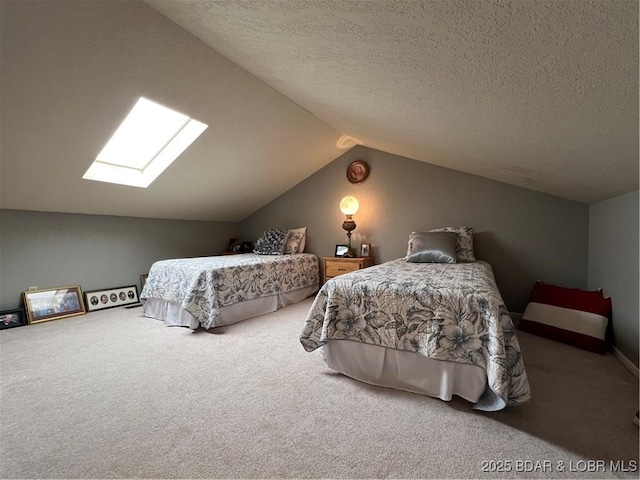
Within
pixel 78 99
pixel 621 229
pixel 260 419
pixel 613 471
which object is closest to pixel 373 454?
pixel 260 419

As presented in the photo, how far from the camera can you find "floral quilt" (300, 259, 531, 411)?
1.53 m

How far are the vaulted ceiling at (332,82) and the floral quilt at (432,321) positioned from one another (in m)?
1.00

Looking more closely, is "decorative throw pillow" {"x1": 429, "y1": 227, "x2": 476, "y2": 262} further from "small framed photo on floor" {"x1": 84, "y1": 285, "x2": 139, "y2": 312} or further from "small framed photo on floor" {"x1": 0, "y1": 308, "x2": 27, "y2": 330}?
"small framed photo on floor" {"x1": 0, "y1": 308, "x2": 27, "y2": 330}

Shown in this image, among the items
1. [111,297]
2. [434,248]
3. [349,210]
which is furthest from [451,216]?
[111,297]

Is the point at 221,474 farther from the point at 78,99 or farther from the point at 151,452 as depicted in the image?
the point at 78,99

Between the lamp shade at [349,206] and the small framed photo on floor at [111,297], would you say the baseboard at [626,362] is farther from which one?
the small framed photo on floor at [111,297]

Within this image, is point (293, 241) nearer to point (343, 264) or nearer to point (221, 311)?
point (343, 264)

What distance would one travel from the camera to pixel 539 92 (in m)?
1.19

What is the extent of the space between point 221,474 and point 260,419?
365 mm

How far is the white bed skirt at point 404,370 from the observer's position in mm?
1659

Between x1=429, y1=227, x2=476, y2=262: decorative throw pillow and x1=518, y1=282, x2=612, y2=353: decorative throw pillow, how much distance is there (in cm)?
69

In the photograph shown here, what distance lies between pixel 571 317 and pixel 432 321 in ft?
5.50

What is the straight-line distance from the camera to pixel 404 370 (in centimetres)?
184

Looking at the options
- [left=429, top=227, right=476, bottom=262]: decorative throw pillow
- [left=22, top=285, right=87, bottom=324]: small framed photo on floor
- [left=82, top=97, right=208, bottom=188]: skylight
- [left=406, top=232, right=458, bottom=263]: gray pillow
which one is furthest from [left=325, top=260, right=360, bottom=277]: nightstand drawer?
[left=22, top=285, right=87, bottom=324]: small framed photo on floor
